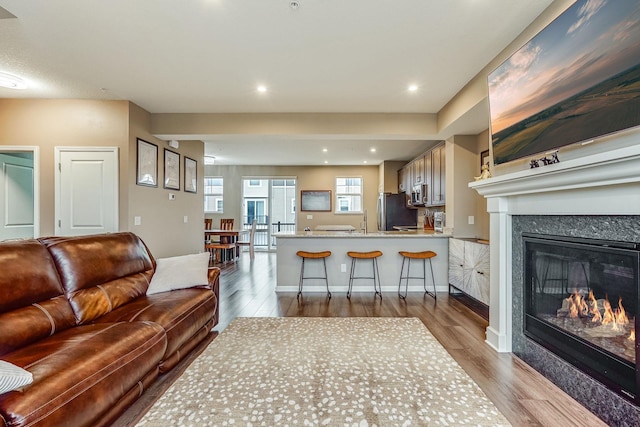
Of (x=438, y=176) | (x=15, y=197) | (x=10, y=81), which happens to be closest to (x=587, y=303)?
(x=438, y=176)

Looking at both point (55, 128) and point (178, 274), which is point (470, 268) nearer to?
point (178, 274)

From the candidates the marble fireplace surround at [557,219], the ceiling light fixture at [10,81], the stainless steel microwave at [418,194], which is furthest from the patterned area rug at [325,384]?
the ceiling light fixture at [10,81]

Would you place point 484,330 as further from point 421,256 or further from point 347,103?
point 347,103

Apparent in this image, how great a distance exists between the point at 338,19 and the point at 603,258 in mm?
2404

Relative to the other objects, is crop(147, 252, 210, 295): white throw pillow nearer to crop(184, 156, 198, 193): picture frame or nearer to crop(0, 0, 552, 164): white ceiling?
crop(0, 0, 552, 164): white ceiling

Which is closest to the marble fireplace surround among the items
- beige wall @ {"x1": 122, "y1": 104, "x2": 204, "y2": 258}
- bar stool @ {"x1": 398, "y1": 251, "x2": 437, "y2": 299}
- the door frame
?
bar stool @ {"x1": 398, "y1": 251, "x2": 437, "y2": 299}

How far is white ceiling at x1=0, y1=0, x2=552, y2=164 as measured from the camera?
2.13 meters

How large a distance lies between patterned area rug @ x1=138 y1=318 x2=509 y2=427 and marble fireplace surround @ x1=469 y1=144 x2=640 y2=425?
1.89ft

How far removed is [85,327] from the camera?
1909 mm

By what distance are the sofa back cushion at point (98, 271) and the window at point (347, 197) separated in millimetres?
6461

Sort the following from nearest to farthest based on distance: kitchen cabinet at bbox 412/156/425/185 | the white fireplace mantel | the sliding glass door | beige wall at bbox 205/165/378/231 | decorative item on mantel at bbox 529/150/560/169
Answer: the white fireplace mantel < decorative item on mantel at bbox 529/150/560/169 < kitchen cabinet at bbox 412/156/425/185 < beige wall at bbox 205/165/378/231 < the sliding glass door

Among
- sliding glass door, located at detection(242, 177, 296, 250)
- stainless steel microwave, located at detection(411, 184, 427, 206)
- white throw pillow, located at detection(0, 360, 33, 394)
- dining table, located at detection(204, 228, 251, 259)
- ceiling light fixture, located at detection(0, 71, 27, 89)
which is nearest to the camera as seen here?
white throw pillow, located at detection(0, 360, 33, 394)

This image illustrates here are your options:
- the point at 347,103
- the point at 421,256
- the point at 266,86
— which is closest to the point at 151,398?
the point at 266,86

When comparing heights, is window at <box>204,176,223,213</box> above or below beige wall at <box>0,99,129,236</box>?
below
